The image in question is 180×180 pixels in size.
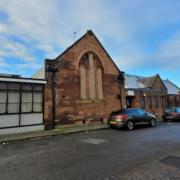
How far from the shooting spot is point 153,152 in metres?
6.97

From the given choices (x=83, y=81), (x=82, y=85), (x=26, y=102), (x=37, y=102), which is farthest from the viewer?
(x=83, y=81)

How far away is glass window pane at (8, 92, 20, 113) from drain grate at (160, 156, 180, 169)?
34.7 feet

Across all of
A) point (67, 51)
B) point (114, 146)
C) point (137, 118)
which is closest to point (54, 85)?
point (67, 51)

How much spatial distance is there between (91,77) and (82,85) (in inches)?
54.2

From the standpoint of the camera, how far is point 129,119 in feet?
45.5

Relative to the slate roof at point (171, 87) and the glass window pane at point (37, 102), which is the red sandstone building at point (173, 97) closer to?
the slate roof at point (171, 87)

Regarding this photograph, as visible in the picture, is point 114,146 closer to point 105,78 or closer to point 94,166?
point 94,166

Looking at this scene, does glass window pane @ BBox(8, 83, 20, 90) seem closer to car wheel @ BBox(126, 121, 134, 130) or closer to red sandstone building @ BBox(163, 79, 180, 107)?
car wheel @ BBox(126, 121, 134, 130)

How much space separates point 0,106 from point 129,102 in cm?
1677

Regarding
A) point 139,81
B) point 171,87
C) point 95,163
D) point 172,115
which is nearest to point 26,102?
point 95,163

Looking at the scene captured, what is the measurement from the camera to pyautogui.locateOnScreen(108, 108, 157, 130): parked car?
45.0 ft

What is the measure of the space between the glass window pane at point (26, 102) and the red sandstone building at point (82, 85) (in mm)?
1329

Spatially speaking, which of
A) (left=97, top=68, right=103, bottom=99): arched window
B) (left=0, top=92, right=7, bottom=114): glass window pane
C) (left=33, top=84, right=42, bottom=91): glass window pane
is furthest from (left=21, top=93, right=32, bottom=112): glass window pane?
(left=97, top=68, right=103, bottom=99): arched window

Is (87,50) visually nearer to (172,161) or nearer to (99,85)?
(99,85)
